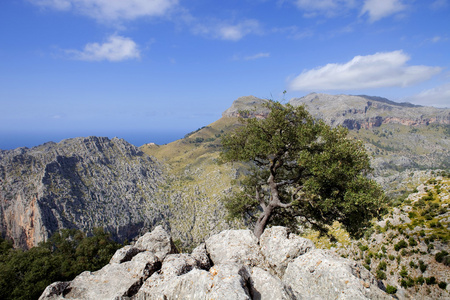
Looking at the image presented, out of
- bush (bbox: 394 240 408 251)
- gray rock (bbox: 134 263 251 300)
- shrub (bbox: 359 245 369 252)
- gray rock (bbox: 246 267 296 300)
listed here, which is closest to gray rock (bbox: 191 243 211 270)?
gray rock (bbox: 134 263 251 300)

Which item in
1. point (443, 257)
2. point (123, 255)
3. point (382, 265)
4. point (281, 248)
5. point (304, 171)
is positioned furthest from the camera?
point (382, 265)

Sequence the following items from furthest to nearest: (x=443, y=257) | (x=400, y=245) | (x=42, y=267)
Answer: (x=42, y=267), (x=400, y=245), (x=443, y=257)

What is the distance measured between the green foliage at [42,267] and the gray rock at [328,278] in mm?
35583

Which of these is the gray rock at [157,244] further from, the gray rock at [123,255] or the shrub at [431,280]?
the shrub at [431,280]

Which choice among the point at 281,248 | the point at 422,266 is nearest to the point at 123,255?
the point at 281,248

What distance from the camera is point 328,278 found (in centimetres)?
1149

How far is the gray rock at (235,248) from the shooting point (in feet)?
48.4

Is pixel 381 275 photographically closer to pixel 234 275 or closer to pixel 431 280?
pixel 431 280

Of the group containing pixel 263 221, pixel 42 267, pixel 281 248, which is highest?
pixel 281 248

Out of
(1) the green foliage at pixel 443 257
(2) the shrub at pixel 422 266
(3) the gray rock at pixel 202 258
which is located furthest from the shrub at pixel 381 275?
(3) the gray rock at pixel 202 258

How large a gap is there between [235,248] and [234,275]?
5056mm

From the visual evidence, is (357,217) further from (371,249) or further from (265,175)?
(371,249)

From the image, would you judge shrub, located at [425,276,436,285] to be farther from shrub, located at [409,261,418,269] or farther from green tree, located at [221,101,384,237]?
green tree, located at [221,101,384,237]

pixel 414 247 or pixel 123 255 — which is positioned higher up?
pixel 123 255
